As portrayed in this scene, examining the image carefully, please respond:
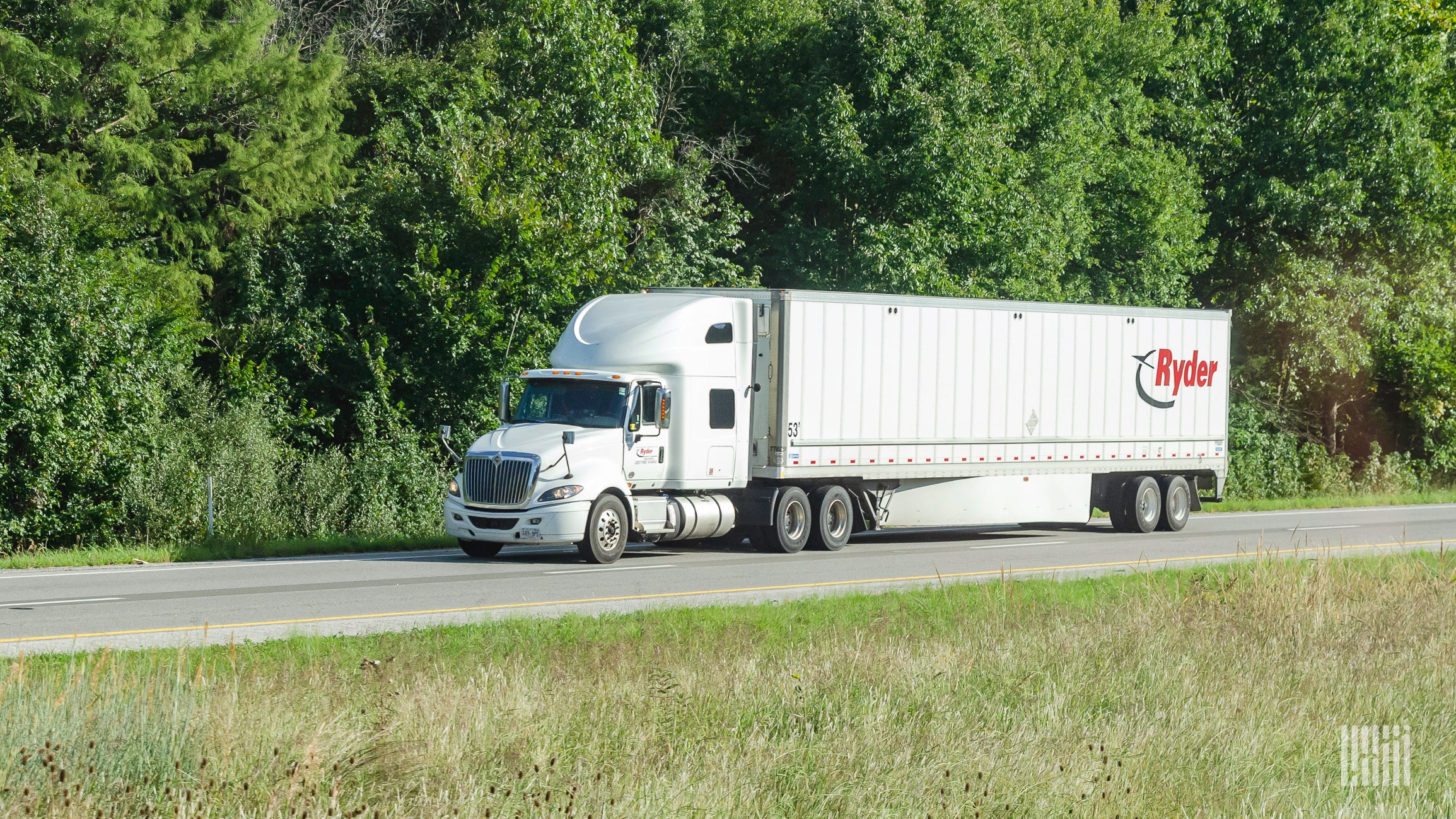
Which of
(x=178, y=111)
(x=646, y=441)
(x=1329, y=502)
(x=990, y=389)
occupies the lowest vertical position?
(x=1329, y=502)

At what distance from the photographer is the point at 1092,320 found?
24.0 meters

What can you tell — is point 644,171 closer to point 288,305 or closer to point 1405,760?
point 288,305

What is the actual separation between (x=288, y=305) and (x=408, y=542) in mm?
9090

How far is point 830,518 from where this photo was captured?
20.8 m

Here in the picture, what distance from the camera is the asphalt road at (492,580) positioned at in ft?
40.5

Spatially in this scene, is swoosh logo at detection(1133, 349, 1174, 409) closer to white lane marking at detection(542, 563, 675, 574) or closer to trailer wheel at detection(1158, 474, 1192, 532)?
trailer wheel at detection(1158, 474, 1192, 532)

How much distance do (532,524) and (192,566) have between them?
4.19 metres

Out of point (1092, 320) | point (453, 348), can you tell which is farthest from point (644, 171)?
point (1092, 320)

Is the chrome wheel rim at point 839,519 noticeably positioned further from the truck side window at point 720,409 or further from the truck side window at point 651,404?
the truck side window at point 651,404

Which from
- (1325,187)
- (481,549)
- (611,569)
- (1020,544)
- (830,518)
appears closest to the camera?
(611,569)

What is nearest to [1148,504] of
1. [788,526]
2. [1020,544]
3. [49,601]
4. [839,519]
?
Result: [1020,544]

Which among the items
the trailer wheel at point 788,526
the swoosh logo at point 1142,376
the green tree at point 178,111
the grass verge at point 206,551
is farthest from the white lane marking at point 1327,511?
the green tree at point 178,111

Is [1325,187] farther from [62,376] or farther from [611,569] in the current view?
[62,376]

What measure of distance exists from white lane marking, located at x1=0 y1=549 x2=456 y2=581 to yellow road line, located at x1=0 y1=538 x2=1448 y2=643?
4976 mm
